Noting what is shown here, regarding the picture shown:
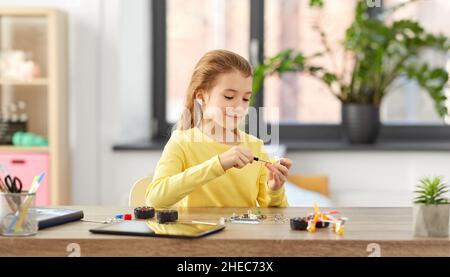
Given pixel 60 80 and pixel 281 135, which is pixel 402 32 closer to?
pixel 281 135

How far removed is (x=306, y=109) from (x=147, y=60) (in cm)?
98

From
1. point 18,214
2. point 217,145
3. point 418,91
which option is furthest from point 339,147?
point 18,214

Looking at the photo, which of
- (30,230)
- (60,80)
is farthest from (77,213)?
(60,80)

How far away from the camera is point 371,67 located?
4363 mm

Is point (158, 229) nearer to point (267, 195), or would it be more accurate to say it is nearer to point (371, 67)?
point (267, 195)

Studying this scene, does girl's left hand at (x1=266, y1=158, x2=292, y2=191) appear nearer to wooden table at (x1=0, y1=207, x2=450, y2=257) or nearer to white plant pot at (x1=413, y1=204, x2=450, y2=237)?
wooden table at (x1=0, y1=207, x2=450, y2=257)

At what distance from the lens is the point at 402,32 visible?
14.3 feet

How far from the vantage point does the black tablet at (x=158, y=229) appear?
6.17 ft

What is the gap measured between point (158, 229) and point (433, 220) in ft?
2.09

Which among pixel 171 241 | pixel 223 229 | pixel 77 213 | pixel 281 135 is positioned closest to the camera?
pixel 171 241

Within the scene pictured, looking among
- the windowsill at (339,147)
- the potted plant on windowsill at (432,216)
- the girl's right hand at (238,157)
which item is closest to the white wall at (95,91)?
the windowsill at (339,147)

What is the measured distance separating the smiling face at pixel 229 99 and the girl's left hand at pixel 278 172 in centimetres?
Answer: 20

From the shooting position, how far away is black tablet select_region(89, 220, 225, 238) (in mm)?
1880

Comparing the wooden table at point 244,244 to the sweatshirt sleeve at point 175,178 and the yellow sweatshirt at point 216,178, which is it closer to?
the sweatshirt sleeve at point 175,178
